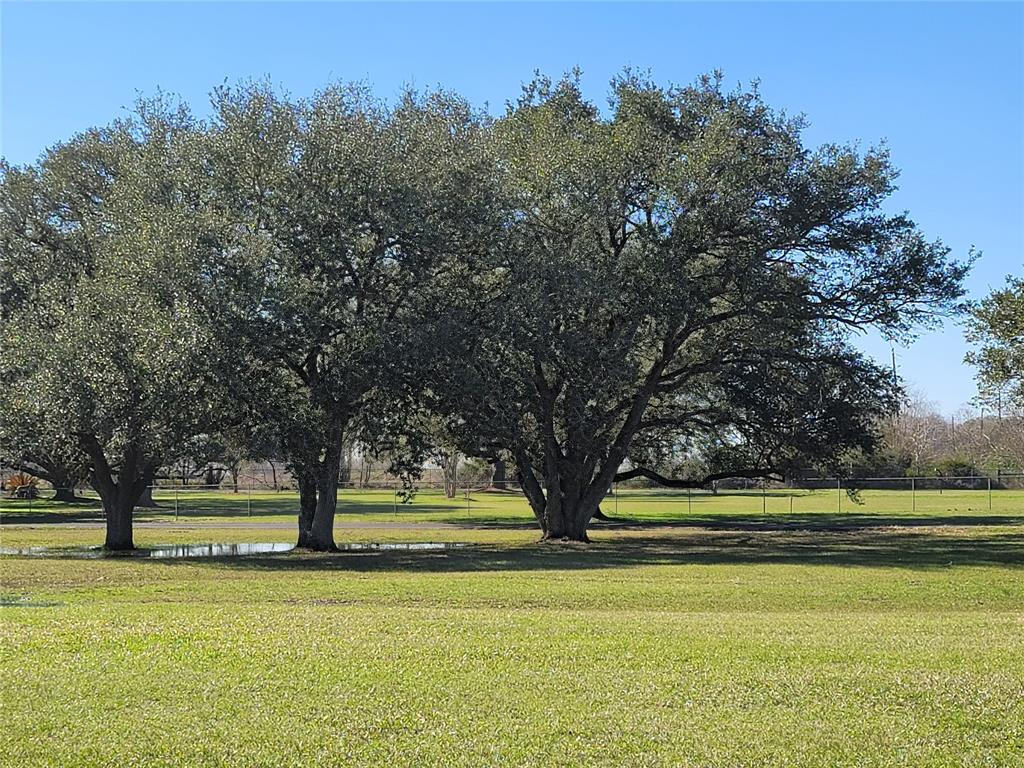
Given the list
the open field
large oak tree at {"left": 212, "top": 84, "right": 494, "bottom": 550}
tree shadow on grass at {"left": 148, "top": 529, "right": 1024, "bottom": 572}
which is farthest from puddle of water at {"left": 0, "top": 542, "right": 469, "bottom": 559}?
the open field

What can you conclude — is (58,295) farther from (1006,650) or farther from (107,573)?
(1006,650)

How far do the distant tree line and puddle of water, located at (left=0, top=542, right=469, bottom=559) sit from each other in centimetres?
123

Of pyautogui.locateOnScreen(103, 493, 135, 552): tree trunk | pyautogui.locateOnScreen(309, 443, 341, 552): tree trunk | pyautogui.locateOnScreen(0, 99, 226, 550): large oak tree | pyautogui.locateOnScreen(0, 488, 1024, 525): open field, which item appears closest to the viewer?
pyautogui.locateOnScreen(0, 99, 226, 550): large oak tree

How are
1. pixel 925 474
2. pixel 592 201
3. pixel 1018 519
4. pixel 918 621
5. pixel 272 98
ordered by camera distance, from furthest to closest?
pixel 925 474 < pixel 1018 519 < pixel 592 201 < pixel 272 98 < pixel 918 621

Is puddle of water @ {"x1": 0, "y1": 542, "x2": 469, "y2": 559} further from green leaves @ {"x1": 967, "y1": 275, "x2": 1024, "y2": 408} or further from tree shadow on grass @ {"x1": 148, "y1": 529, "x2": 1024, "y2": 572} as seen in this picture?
green leaves @ {"x1": 967, "y1": 275, "x2": 1024, "y2": 408}

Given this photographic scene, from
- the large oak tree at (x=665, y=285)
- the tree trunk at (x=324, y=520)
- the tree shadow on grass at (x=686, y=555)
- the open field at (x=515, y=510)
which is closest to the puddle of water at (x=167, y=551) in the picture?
the tree trunk at (x=324, y=520)

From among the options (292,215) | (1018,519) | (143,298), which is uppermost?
(292,215)

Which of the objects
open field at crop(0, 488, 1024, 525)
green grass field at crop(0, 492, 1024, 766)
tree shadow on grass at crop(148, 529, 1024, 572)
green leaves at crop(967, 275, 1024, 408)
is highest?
green leaves at crop(967, 275, 1024, 408)

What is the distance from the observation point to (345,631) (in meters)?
12.7

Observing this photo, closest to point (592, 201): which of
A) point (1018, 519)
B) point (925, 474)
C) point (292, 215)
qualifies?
point (292, 215)

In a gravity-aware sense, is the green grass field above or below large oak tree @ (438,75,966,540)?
below

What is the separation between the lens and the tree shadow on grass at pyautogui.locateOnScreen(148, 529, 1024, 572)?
27016 mm

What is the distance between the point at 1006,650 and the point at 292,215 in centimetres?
2008

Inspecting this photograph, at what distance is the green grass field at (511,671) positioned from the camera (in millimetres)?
7941
